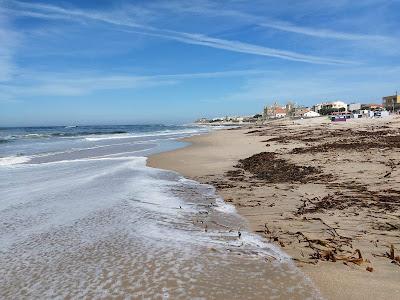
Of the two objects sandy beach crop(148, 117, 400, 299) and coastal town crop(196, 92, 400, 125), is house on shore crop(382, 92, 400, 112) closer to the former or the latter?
coastal town crop(196, 92, 400, 125)

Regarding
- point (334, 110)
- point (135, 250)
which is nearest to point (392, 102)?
point (334, 110)

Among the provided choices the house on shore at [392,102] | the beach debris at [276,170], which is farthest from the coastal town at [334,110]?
the beach debris at [276,170]

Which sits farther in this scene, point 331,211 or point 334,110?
point 334,110

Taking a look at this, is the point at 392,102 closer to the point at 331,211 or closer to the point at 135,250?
the point at 331,211

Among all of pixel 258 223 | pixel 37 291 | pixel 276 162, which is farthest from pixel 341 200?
pixel 276 162

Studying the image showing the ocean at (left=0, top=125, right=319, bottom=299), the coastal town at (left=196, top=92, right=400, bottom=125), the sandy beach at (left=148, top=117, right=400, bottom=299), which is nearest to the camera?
the ocean at (left=0, top=125, right=319, bottom=299)

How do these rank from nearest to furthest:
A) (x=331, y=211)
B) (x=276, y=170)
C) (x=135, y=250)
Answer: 1. (x=135, y=250)
2. (x=331, y=211)
3. (x=276, y=170)

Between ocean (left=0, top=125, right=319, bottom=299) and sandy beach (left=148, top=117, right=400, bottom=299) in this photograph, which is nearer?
ocean (left=0, top=125, right=319, bottom=299)

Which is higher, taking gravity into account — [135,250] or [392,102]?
[392,102]

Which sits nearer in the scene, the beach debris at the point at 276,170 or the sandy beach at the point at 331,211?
the sandy beach at the point at 331,211

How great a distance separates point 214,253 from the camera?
15.9ft

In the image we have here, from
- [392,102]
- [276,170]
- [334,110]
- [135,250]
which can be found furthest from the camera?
[334,110]

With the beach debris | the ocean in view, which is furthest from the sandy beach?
the ocean

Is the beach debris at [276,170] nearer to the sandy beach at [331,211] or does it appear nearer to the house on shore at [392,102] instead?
the sandy beach at [331,211]
